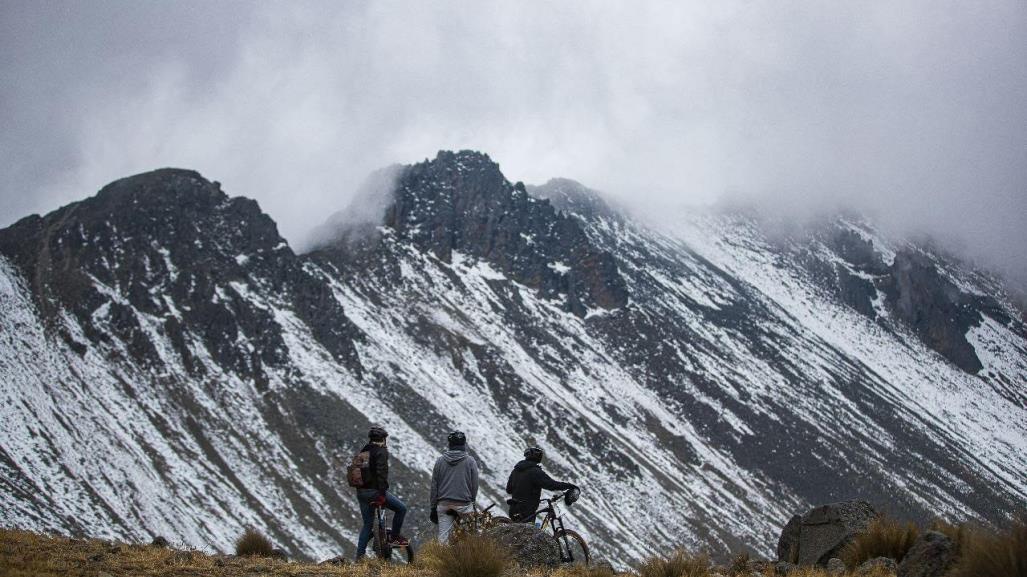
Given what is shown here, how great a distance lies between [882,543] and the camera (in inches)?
465

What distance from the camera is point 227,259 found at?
128 meters

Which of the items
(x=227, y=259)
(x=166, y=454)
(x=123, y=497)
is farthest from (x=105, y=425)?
(x=227, y=259)

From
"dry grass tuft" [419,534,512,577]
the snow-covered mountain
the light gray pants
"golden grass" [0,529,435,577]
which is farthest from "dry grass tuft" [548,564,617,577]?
the snow-covered mountain

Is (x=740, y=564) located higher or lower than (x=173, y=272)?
lower

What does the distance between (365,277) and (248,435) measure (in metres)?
63.0

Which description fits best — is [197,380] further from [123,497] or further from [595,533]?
[595,533]

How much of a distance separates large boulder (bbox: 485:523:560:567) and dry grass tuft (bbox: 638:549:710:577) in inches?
77.2

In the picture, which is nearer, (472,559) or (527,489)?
(472,559)

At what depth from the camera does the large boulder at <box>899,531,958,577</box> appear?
376 inches

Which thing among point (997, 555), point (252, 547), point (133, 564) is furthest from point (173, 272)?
point (997, 555)

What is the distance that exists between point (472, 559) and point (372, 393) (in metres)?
105

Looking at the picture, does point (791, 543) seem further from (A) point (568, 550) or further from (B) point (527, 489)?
(B) point (527, 489)

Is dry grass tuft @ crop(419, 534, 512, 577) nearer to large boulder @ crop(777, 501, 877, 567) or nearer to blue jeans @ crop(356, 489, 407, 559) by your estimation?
blue jeans @ crop(356, 489, 407, 559)

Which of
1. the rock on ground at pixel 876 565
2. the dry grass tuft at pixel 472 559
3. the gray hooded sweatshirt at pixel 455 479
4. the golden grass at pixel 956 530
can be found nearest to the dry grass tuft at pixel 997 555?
the golden grass at pixel 956 530
